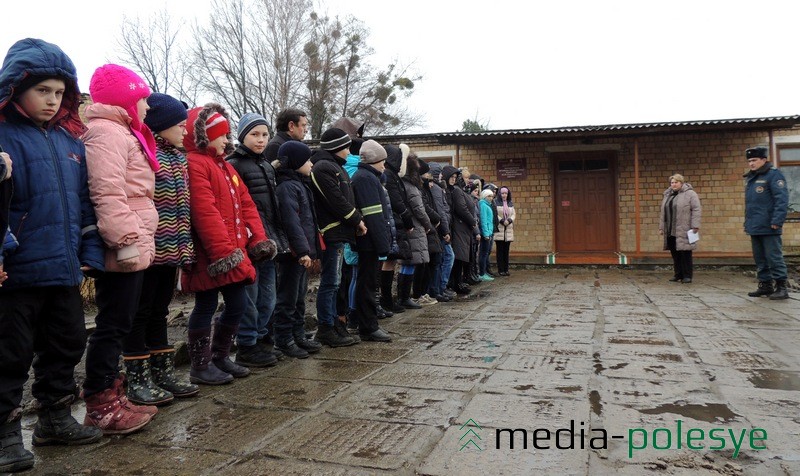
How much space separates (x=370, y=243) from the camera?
4.84 m

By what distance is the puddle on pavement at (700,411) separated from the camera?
278 centimetres

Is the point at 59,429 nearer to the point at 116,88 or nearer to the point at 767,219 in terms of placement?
the point at 116,88

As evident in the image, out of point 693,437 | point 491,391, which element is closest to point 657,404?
point 693,437

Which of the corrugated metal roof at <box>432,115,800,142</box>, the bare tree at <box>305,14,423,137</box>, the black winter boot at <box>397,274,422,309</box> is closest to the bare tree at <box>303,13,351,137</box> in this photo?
the bare tree at <box>305,14,423,137</box>

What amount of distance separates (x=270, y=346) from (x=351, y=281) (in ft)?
4.57

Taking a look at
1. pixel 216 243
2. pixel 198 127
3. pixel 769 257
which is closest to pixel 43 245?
pixel 216 243

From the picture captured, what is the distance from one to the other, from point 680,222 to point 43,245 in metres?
9.29

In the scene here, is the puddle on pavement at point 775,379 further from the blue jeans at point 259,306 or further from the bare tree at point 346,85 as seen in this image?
the bare tree at point 346,85

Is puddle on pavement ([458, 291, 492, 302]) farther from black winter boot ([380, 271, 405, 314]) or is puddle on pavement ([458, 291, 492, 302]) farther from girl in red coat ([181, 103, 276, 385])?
girl in red coat ([181, 103, 276, 385])

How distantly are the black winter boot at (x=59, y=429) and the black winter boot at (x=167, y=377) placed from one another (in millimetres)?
680

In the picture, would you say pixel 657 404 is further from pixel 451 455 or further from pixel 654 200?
pixel 654 200

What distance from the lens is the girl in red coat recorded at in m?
3.31

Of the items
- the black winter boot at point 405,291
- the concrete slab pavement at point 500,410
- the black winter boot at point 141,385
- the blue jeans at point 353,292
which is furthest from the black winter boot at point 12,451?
the black winter boot at point 405,291

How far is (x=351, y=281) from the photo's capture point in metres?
5.40
